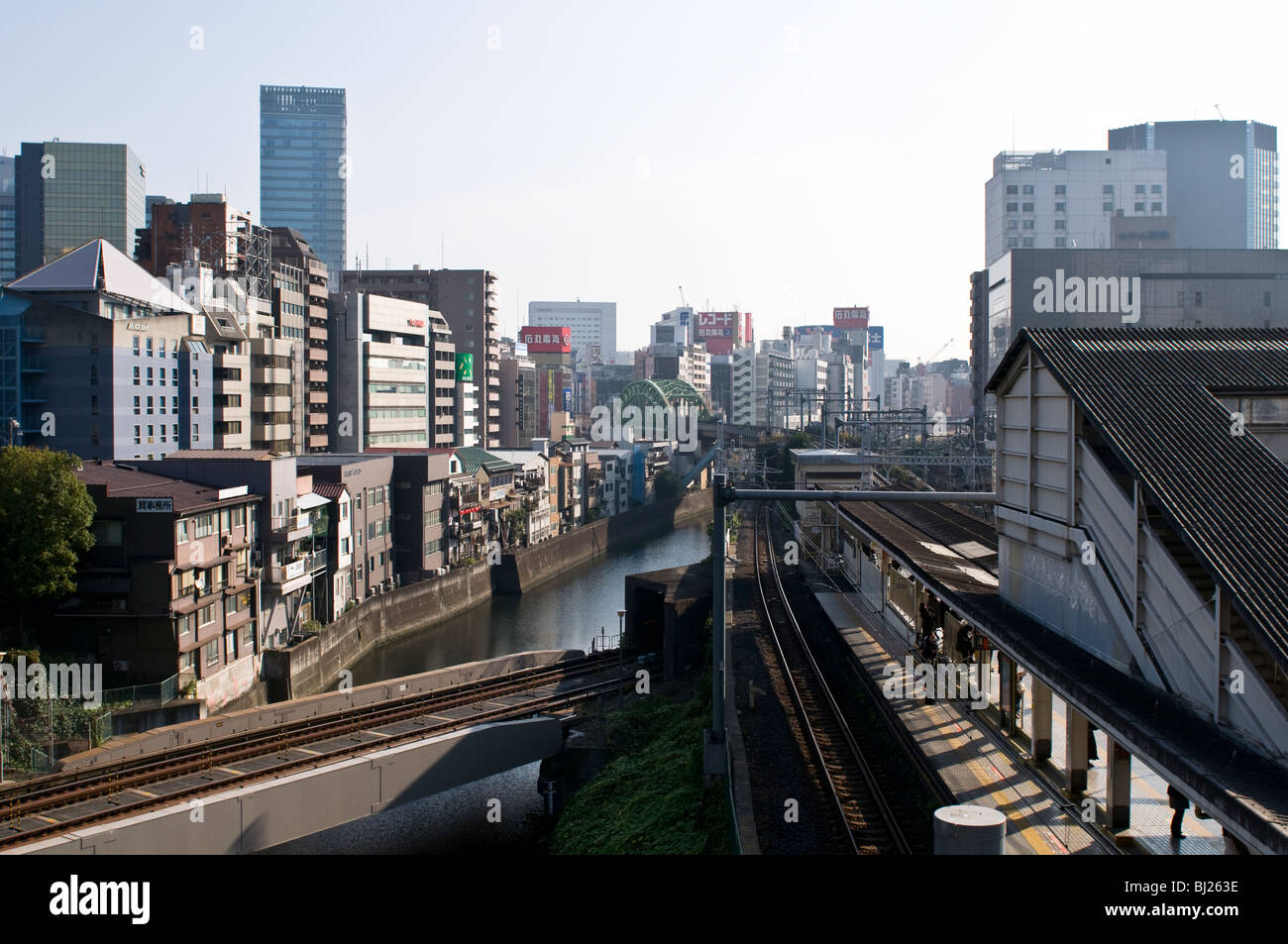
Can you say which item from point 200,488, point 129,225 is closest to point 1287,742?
point 200,488

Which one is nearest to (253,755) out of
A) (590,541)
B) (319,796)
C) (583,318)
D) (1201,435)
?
(319,796)

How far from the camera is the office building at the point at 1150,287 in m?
42.5

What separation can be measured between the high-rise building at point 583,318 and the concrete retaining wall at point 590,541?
12288 centimetres

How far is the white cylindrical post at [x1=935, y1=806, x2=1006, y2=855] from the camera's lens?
4.88 meters

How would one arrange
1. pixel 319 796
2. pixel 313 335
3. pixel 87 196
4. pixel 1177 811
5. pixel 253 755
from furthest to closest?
pixel 87 196 < pixel 313 335 < pixel 253 755 < pixel 319 796 < pixel 1177 811

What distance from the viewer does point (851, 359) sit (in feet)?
447

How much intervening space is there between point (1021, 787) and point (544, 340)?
8693 centimetres

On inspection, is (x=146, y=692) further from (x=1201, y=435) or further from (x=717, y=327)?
A: (x=717, y=327)

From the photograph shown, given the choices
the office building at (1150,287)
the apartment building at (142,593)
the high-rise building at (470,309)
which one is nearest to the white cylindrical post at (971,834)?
the apartment building at (142,593)

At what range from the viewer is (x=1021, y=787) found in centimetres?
1012

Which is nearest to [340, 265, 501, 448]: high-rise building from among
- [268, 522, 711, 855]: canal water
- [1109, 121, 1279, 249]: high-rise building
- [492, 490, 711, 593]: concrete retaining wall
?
[492, 490, 711, 593]: concrete retaining wall

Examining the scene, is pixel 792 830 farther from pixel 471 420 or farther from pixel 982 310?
pixel 982 310

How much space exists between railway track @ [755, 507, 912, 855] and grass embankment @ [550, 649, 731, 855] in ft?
4.02
